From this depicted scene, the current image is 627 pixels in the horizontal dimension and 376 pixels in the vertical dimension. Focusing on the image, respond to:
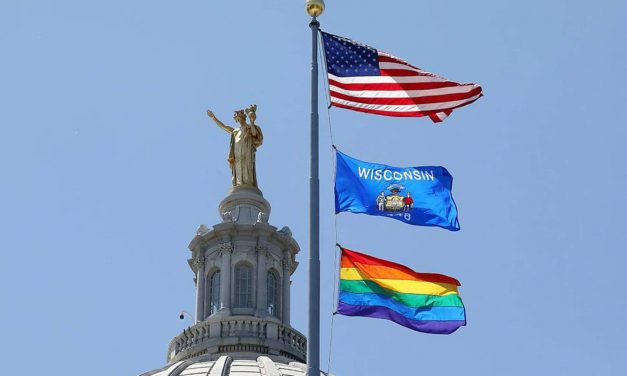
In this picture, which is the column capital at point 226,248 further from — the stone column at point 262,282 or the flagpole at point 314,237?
the flagpole at point 314,237

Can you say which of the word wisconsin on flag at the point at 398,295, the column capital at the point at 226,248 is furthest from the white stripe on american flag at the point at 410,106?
the column capital at the point at 226,248

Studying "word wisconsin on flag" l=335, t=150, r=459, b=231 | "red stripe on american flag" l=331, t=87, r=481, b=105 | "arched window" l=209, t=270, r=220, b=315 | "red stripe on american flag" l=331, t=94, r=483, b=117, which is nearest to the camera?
"word wisconsin on flag" l=335, t=150, r=459, b=231

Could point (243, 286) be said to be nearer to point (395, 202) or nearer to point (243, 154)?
point (243, 154)

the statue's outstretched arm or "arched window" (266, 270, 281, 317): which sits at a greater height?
the statue's outstretched arm

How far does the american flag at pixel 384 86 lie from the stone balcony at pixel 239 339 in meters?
29.7

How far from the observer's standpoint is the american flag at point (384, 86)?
36.8 metres

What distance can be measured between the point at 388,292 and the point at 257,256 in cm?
3470

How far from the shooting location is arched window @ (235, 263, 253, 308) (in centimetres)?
6856

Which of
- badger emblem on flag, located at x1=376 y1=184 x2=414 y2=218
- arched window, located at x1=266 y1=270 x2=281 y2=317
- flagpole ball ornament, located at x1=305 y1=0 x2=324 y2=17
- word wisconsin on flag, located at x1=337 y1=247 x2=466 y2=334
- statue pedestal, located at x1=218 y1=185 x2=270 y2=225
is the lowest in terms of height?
word wisconsin on flag, located at x1=337 y1=247 x2=466 y2=334

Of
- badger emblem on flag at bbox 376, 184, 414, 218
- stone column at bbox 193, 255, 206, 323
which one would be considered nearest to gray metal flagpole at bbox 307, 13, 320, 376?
badger emblem on flag at bbox 376, 184, 414, 218

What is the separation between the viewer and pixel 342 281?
115 feet

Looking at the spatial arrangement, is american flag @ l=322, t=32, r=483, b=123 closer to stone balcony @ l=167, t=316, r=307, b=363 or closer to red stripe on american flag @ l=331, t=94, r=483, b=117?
red stripe on american flag @ l=331, t=94, r=483, b=117

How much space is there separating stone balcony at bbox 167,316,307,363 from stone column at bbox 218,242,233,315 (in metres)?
1.04

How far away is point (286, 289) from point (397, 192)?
34.8 metres
